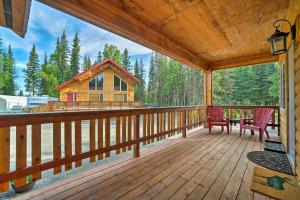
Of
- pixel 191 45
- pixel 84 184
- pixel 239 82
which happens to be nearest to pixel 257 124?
pixel 191 45

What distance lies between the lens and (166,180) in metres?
2.10

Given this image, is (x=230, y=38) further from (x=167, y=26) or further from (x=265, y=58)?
(x=265, y=58)

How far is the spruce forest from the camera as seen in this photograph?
58.6ft

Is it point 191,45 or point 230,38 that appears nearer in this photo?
point 230,38

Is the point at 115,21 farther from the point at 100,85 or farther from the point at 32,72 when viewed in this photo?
the point at 32,72

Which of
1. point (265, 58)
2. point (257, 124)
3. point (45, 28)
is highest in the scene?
point (45, 28)

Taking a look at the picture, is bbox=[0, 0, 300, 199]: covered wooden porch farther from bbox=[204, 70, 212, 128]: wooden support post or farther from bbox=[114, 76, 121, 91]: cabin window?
bbox=[114, 76, 121, 91]: cabin window

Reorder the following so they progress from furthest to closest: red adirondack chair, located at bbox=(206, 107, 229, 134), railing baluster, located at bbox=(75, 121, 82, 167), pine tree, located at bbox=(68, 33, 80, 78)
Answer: pine tree, located at bbox=(68, 33, 80, 78) < red adirondack chair, located at bbox=(206, 107, 229, 134) < railing baluster, located at bbox=(75, 121, 82, 167)

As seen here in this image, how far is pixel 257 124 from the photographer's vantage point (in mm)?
4523

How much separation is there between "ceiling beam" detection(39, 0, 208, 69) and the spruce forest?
14.1m

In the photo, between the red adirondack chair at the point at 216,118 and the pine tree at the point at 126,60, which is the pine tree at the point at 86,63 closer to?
the pine tree at the point at 126,60

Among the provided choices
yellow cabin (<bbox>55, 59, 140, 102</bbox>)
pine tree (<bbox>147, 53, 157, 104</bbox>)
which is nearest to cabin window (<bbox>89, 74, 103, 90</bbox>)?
yellow cabin (<bbox>55, 59, 140, 102</bbox>)

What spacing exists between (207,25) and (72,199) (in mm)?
3468

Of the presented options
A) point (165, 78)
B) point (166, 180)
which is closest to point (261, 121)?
point (166, 180)
